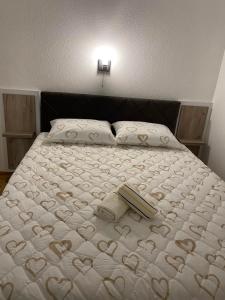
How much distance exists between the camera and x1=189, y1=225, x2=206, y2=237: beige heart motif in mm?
1248

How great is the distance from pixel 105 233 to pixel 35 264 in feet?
1.13

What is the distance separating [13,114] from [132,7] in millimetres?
1584

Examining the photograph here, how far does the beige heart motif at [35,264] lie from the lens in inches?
37.9

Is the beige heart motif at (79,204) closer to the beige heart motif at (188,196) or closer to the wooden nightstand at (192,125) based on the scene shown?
the beige heart motif at (188,196)

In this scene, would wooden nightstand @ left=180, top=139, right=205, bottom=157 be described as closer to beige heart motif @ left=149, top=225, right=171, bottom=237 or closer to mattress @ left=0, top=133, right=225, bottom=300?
mattress @ left=0, top=133, right=225, bottom=300

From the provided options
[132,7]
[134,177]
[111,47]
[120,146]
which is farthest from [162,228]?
[132,7]

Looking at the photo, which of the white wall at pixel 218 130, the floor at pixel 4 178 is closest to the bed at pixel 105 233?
the white wall at pixel 218 130

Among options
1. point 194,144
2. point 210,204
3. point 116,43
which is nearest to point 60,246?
point 210,204

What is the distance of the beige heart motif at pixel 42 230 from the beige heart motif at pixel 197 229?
0.72m

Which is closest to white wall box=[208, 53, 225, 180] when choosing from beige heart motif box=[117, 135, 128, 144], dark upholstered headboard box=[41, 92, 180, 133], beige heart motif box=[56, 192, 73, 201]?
dark upholstered headboard box=[41, 92, 180, 133]

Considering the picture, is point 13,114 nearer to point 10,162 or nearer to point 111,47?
point 10,162

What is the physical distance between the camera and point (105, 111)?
102 inches

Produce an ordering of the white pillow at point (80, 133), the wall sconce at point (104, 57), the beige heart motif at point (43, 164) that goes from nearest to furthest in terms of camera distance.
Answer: the beige heart motif at point (43, 164), the white pillow at point (80, 133), the wall sconce at point (104, 57)

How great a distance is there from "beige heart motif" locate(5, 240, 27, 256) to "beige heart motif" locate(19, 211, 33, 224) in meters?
0.14
